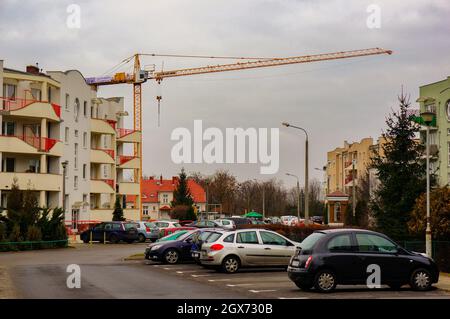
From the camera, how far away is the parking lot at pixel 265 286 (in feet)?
61.8

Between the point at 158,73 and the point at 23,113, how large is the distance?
64.1 m

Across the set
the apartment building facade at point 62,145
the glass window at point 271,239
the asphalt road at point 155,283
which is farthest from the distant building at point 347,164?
the glass window at point 271,239

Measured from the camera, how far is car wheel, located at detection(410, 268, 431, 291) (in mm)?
19844

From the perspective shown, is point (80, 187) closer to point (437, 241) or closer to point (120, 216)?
point (120, 216)

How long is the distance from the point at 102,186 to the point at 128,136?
11.4 meters

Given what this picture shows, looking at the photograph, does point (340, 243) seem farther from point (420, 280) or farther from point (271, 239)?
point (271, 239)

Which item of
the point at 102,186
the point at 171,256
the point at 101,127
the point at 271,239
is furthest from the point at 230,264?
the point at 101,127

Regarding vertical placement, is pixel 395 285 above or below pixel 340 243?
below

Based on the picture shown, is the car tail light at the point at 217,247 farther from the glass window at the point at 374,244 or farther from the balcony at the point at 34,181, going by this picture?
the balcony at the point at 34,181

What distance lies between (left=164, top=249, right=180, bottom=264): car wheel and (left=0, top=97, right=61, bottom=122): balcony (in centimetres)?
3057

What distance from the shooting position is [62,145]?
63.7 m

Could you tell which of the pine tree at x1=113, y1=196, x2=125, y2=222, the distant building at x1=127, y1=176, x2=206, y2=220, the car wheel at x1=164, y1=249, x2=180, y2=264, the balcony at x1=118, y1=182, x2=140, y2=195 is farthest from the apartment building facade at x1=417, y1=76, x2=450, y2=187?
the distant building at x1=127, y1=176, x2=206, y2=220

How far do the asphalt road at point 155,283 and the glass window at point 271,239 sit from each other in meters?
1.02
